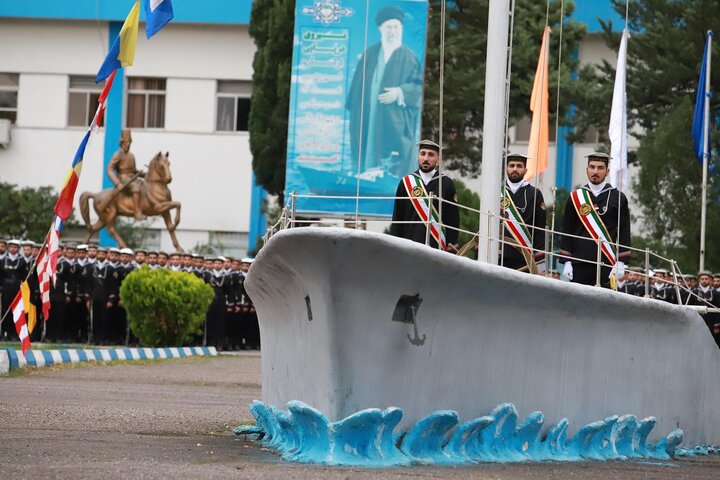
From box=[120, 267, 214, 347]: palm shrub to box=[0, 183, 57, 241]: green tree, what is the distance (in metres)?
19.6

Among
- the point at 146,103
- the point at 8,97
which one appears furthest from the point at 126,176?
the point at 8,97

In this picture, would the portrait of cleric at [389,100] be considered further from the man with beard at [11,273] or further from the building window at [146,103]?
the building window at [146,103]

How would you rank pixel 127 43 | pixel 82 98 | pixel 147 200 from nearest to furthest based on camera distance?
pixel 127 43, pixel 147 200, pixel 82 98

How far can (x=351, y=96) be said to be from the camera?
86.2 ft

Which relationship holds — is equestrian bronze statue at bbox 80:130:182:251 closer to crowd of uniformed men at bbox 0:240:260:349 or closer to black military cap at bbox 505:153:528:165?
crowd of uniformed men at bbox 0:240:260:349

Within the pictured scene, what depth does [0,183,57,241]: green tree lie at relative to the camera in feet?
140

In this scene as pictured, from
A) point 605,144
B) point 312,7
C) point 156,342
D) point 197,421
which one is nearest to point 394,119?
point 312,7

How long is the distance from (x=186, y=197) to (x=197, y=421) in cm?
3464

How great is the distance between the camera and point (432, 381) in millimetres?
8695

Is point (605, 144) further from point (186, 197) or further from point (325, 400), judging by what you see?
point (325, 400)

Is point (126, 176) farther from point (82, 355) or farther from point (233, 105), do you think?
point (233, 105)

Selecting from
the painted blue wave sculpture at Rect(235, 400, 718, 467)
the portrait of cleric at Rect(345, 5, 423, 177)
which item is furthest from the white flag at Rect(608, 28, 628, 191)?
the painted blue wave sculpture at Rect(235, 400, 718, 467)

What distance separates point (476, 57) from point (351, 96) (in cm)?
1211

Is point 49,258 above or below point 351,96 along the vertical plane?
below
